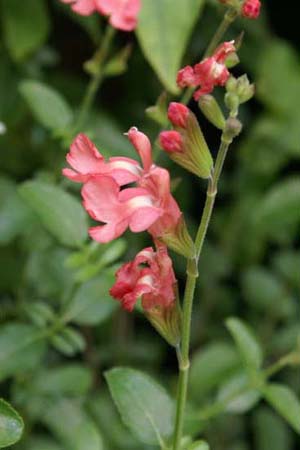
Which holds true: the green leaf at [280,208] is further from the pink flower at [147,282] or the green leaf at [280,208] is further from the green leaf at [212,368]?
the pink flower at [147,282]

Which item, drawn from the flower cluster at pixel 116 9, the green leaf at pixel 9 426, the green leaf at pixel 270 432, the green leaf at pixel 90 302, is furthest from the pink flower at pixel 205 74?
the green leaf at pixel 270 432

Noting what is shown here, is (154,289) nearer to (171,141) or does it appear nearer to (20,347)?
(171,141)

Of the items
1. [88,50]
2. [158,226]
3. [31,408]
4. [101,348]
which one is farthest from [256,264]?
[158,226]

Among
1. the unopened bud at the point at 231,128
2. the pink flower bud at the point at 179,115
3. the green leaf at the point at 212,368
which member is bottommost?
the green leaf at the point at 212,368

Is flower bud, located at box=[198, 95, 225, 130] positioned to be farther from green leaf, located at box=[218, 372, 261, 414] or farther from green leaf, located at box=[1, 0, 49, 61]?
green leaf, located at box=[1, 0, 49, 61]

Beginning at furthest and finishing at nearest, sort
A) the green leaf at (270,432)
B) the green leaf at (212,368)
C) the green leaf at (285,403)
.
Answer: the green leaf at (270,432)
the green leaf at (212,368)
the green leaf at (285,403)

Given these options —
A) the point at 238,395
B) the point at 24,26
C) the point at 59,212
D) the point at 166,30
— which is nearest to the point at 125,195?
the point at 59,212
